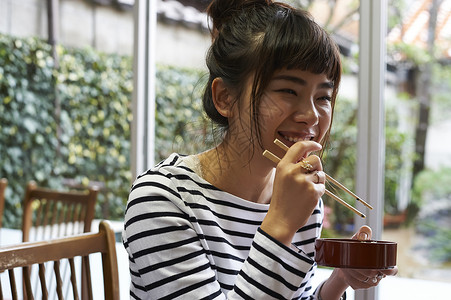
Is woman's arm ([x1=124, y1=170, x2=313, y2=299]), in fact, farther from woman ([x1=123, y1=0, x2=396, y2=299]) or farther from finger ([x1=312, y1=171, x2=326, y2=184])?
finger ([x1=312, y1=171, x2=326, y2=184])

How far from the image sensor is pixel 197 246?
3.31ft

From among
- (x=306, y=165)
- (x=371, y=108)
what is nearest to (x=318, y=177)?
(x=306, y=165)

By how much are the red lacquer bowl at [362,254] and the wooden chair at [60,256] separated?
1.52 ft

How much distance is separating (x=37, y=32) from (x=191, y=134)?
280cm

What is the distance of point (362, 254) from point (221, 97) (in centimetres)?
42

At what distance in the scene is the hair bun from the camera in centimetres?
117

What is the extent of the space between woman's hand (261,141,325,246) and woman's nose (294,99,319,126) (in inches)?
3.9

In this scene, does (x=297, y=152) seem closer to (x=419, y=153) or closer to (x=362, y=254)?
(x=362, y=254)

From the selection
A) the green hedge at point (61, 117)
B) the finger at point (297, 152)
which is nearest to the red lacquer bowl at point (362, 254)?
the finger at point (297, 152)

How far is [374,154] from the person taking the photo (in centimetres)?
198

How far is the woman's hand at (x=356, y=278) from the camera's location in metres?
1.00

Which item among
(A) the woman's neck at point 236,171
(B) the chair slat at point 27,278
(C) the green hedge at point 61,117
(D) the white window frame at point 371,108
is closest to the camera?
(B) the chair slat at point 27,278

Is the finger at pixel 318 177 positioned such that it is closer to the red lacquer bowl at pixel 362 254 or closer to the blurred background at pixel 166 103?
the red lacquer bowl at pixel 362 254

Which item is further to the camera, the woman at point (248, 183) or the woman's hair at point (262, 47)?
the woman's hair at point (262, 47)
